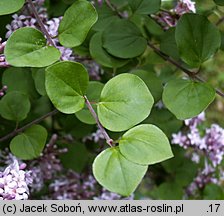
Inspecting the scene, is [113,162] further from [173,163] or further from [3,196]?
[173,163]

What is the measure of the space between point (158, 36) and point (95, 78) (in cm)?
21

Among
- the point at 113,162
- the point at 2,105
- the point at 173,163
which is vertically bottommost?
the point at 173,163

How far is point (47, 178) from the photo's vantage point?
141cm

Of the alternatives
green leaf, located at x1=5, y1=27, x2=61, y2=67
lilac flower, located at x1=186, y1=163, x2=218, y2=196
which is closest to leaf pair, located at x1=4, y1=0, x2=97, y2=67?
green leaf, located at x1=5, y1=27, x2=61, y2=67

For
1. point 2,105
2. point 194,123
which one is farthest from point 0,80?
point 194,123

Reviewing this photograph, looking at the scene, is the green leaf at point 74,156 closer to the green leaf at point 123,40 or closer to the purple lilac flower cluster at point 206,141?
the purple lilac flower cluster at point 206,141

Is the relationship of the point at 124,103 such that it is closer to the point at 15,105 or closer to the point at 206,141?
the point at 15,105

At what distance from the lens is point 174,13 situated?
3.99 ft

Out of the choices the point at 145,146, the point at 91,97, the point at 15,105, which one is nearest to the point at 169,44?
the point at 91,97

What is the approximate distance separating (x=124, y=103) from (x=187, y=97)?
0.22 metres

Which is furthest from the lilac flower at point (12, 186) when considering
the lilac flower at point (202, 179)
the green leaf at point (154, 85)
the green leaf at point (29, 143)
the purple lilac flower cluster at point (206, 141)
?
the lilac flower at point (202, 179)

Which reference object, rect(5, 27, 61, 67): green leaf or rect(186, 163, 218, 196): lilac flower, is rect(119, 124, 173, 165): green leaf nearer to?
rect(5, 27, 61, 67): green leaf

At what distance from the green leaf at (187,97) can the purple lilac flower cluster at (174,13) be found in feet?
0.60

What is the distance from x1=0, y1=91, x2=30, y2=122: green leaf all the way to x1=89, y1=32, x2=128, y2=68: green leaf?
18 centimetres
